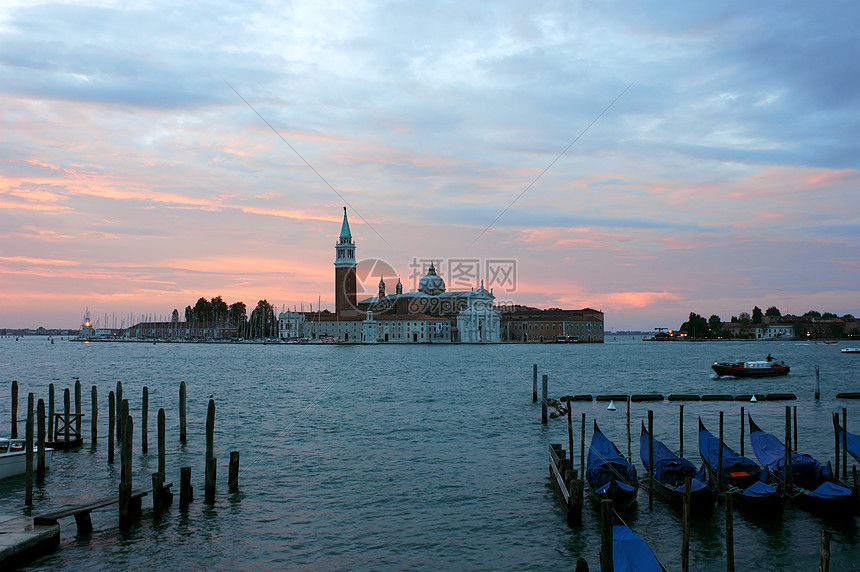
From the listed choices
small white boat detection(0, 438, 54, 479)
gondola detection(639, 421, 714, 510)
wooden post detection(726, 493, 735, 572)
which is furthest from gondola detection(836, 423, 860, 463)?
A: small white boat detection(0, 438, 54, 479)

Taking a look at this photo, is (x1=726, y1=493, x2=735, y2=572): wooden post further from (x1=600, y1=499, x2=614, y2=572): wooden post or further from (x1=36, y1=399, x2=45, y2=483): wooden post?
(x1=36, y1=399, x2=45, y2=483): wooden post

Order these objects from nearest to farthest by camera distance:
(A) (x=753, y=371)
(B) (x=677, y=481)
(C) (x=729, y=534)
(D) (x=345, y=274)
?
1. (C) (x=729, y=534)
2. (B) (x=677, y=481)
3. (A) (x=753, y=371)
4. (D) (x=345, y=274)

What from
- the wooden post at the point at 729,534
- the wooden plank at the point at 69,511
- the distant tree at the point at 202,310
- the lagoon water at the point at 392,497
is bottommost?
the lagoon water at the point at 392,497

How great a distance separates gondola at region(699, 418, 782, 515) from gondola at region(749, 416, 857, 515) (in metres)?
0.33

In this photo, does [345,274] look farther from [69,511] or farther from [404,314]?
[69,511]

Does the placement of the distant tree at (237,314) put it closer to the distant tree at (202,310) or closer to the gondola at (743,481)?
the distant tree at (202,310)

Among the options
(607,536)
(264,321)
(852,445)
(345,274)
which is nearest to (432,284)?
(345,274)

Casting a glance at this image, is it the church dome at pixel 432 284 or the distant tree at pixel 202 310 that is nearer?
the church dome at pixel 432 284

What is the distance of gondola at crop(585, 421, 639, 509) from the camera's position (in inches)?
453

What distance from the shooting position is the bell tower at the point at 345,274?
4606 inches

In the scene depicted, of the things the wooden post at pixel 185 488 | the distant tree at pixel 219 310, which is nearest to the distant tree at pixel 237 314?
the distant tree at pixel 219 310

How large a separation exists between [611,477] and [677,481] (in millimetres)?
1138

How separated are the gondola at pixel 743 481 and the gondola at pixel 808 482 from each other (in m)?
0.33

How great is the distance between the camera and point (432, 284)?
12444cm
